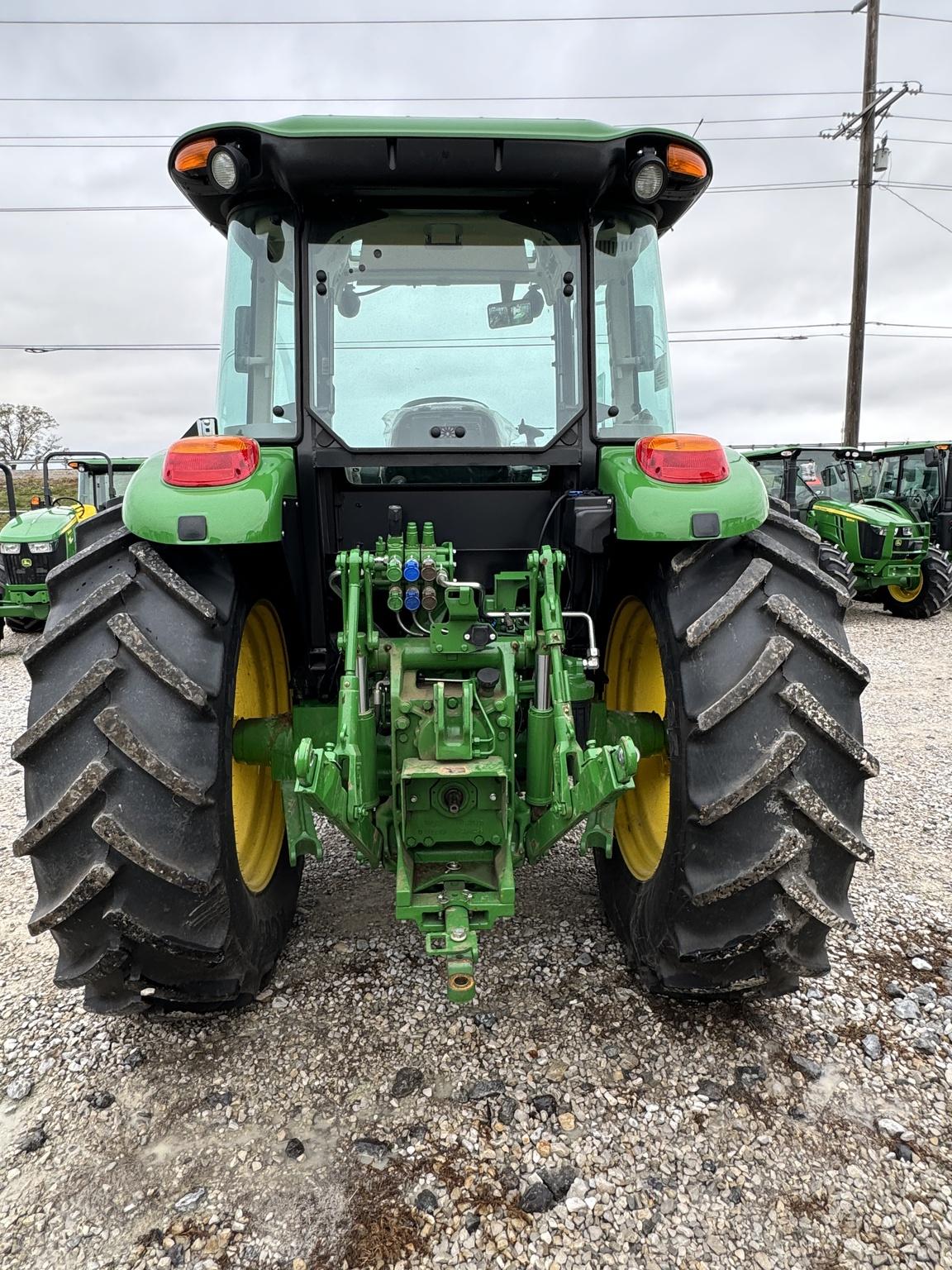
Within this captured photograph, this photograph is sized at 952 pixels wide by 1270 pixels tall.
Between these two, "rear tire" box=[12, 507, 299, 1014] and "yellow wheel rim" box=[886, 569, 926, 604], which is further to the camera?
"yellow wheel rim" box=[886, 569, 926, 604]

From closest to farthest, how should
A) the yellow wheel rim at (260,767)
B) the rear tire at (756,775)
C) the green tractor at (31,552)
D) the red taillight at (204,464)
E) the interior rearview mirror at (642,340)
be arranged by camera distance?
the rear tire at (756,775) < the red taillight at (204,464) < the yellow wheel rim at (260,767) < the interior rearview mirror at (642,340) < the green tractor at (31,552)

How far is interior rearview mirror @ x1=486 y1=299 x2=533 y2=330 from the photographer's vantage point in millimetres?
2611

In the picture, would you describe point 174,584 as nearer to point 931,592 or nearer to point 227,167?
point 227,167

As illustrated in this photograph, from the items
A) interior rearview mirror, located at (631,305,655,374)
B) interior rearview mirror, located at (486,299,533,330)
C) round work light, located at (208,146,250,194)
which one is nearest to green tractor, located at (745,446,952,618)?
interior rearview mirror, located at (631,305,655,374)

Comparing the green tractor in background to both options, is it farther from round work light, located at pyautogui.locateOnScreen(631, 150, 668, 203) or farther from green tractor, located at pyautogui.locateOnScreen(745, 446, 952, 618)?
round work light, located at pyautogui.locateOnScreen(631, 150, 668, 203)

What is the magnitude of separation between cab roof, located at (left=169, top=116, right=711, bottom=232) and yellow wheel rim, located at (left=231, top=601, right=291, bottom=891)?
1.23 m

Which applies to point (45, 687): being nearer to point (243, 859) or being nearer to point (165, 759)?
point (165, 759)

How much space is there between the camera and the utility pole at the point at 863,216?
47.2 ft

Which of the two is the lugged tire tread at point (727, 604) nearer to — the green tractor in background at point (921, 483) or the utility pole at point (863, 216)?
the green tractor in background at point (921, 483)

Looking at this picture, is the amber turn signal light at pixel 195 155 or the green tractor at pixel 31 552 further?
the green tractor at pixel 31 552

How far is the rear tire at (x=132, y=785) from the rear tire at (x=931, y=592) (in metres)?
10.5

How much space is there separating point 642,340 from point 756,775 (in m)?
1.60

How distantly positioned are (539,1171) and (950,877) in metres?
2.34

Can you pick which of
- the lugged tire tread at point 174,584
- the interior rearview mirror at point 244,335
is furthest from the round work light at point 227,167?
the lugged tire tread at point 174,584
